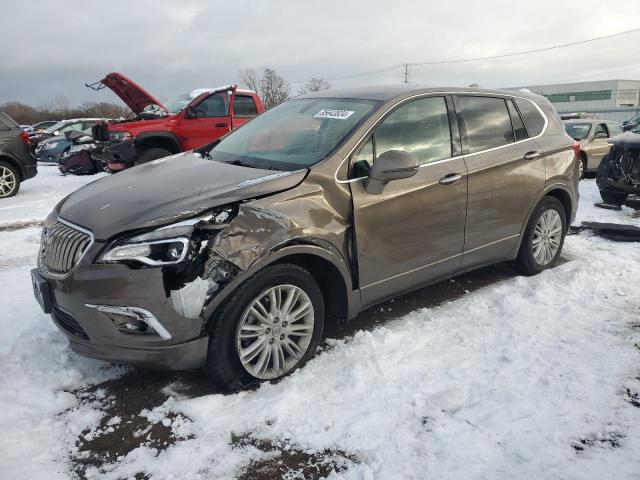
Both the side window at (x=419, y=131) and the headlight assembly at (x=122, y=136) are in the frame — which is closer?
the side window at (x=419, y=131)

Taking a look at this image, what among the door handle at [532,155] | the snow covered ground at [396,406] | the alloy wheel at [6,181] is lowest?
the snow covered ground at [396,406]

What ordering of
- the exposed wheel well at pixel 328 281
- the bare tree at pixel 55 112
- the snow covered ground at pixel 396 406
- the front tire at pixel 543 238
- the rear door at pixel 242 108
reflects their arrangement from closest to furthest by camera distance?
the snow covered ground at pixel 396 406
the exposed wheel well at pixel 328 281
the front tire at pixel 543 238
the rear door at pixel 242 108
the bare tree at pixel 55 112

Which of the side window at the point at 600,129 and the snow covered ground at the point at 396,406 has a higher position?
the side window at the point at 600,129

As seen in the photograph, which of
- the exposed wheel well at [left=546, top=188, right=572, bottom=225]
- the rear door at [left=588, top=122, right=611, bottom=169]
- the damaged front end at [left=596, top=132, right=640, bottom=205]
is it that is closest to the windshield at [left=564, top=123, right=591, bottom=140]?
the rear door at [left=588, top=122, right=611, bottom=169]

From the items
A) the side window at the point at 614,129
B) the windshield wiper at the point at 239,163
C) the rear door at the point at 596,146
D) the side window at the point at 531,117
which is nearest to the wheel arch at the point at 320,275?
the windshield wiper at the point at 239,163

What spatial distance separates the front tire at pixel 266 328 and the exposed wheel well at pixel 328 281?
11cm

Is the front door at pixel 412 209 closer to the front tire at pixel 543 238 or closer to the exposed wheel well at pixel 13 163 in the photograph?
the front tire at pixel 543 238

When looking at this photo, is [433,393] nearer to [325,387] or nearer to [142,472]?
[325,387]

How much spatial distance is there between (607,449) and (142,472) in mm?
2229

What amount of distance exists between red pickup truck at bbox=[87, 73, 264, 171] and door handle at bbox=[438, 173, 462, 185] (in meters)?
6.74

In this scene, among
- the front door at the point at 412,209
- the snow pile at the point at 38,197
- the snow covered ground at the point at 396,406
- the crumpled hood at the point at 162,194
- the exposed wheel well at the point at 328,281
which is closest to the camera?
the snow covered ground at the point at 396,406

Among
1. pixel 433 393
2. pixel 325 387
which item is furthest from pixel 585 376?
pixel 325 387

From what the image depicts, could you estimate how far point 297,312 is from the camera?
3068 mm

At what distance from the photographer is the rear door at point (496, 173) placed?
156 inches
